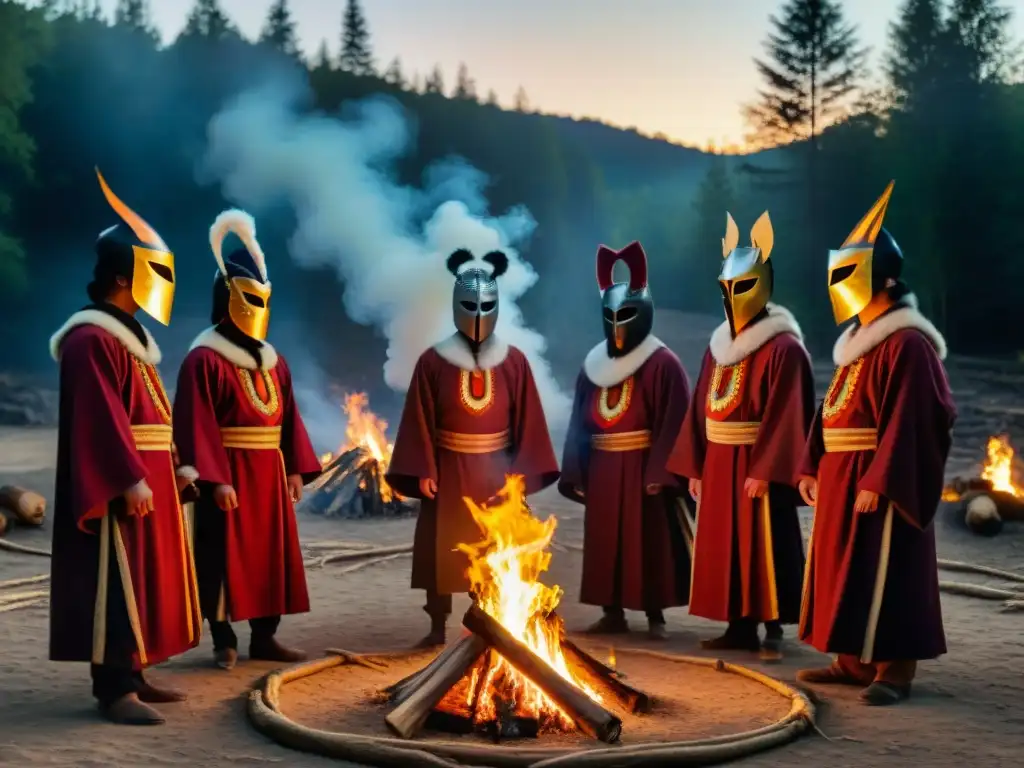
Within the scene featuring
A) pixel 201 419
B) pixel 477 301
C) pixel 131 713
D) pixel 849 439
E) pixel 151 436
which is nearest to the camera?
pixel 131 713

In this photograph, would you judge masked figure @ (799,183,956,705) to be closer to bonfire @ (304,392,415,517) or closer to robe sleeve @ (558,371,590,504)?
robe sleeve @ (558,371,590,504)

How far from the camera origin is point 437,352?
643 cm

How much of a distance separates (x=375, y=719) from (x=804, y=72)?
1834 centimetres

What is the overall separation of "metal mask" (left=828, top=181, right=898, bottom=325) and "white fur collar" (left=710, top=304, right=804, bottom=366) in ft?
2.02

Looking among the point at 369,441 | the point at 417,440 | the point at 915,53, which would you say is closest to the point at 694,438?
the point at 417,440

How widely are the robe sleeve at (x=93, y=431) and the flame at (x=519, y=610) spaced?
1.58m

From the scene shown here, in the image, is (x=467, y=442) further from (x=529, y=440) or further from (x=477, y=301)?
(x=477, y=301)

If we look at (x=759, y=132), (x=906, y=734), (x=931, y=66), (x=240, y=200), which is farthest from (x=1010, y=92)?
(x=906, y=734)

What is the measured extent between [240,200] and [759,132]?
945 centimetres

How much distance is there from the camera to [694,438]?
6270mm

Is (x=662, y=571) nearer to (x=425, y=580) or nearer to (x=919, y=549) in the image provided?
(x=425, y=580)

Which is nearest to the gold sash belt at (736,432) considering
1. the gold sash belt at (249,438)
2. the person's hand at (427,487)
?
the person's hand at (427,487)

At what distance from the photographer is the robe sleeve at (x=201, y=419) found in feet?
18.3

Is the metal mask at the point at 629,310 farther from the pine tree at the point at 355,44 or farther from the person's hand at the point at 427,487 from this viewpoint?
the pine tree at the point at 355,44
